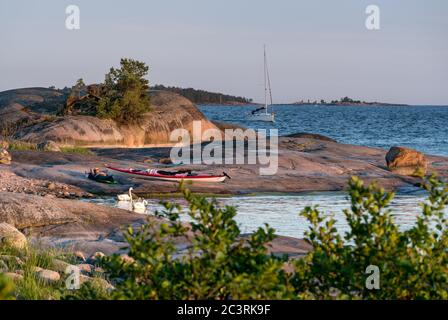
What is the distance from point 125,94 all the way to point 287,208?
21.7 metres

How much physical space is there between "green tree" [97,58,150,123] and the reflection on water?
17.9 meters

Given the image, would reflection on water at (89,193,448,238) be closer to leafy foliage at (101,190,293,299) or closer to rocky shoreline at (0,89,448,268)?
rocky shoreline at (0,89,448,268)

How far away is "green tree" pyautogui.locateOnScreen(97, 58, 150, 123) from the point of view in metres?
43.7

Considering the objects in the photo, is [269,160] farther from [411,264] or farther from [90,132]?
[411,264]

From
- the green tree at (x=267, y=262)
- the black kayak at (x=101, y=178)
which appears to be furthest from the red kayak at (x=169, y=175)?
the green tree at (x=267, y=262)

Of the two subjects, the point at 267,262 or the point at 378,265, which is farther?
the point at 378,265

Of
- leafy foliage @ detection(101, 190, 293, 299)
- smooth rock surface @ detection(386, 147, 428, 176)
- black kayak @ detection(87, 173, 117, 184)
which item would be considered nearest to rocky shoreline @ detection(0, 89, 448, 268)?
smooth rock surface @ detection(386, 147, 428, 176)

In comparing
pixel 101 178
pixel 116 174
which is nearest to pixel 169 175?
pixel 116 174

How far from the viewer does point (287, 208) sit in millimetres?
24062

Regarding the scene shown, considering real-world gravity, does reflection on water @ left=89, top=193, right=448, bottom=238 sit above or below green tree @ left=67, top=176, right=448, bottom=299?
below

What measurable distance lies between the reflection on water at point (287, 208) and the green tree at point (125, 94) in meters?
17.9

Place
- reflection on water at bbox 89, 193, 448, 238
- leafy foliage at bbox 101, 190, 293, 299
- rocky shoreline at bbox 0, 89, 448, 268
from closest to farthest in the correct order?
leafy foliage at bbox 101, 190, 293, 299 < rocky shoreline at bbox 0, 89, 448, 268 < reflection on water at bbox 89, 193, 448, 238

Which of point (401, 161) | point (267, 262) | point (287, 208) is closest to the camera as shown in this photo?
point (267, 262)

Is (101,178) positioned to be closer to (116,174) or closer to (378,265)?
(116,174)
